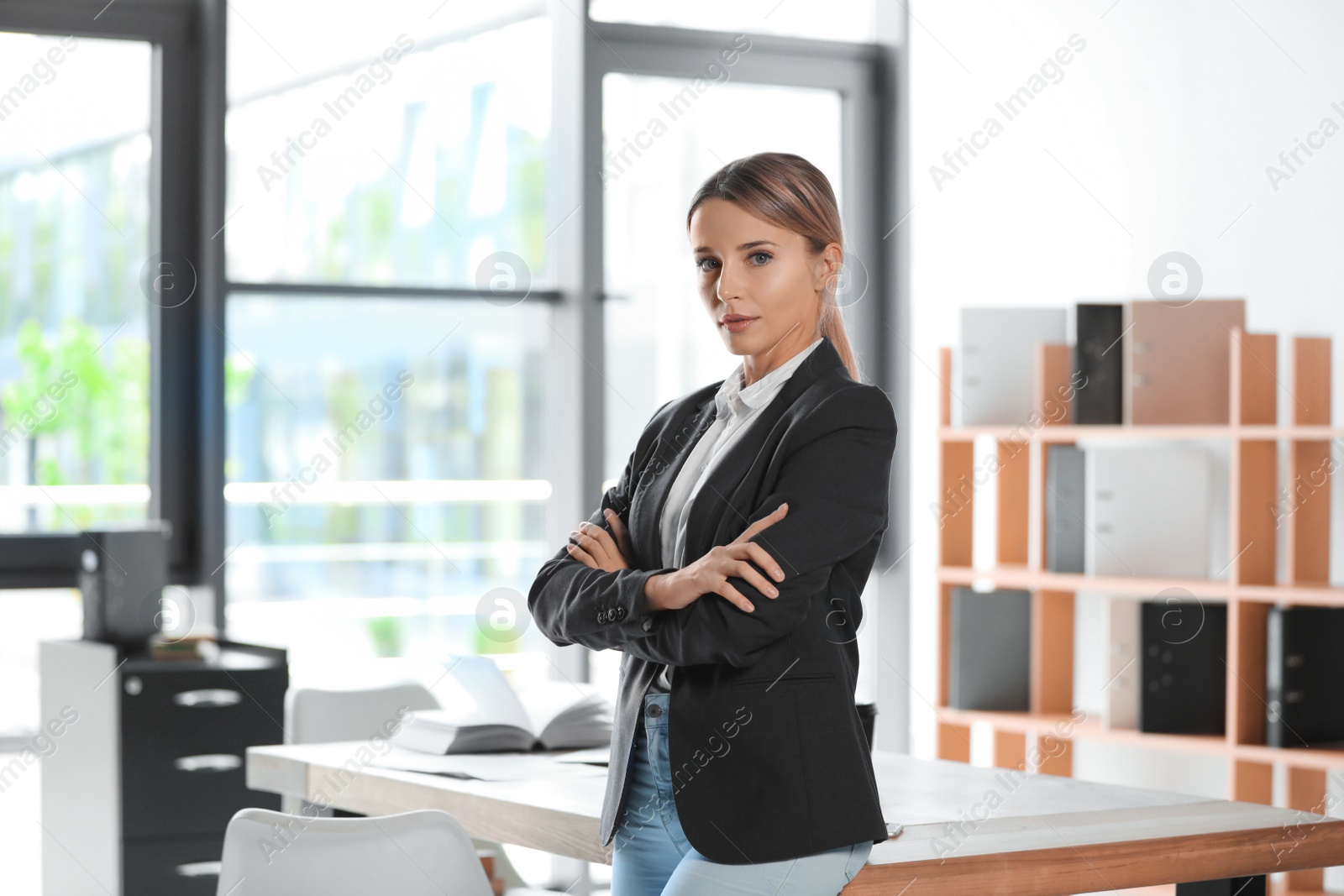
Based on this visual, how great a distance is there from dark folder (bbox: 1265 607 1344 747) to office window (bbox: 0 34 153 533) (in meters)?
3.09

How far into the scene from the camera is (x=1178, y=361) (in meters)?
3.84

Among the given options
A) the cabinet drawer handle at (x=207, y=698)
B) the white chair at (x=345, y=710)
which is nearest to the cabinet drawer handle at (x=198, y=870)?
the cabinet drawer handle at (x=207, y=698)

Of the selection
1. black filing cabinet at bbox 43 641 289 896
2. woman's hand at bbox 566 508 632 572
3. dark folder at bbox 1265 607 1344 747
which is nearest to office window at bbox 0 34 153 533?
black filing cabinet at bbox 43 641 289 896

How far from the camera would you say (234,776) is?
138 inches

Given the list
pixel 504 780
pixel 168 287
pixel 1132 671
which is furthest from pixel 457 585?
pixel 504 780

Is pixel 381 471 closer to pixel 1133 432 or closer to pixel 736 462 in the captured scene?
pixel 1133 432

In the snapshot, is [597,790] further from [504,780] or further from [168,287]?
[168,287]

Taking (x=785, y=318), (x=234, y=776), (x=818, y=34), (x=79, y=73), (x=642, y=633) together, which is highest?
(x=818, y=34)

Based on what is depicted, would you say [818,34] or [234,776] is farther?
[818,34]

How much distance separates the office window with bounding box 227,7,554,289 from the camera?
175 inches

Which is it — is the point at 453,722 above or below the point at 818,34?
below

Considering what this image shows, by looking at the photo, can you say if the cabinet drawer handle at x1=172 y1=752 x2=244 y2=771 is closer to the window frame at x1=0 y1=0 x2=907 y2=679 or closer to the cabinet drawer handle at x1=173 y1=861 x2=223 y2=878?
the cabinet drawer handle at x1=173 y1=861 x2=223 y2=878

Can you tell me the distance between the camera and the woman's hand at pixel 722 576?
1.42m

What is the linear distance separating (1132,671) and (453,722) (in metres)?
2.04
